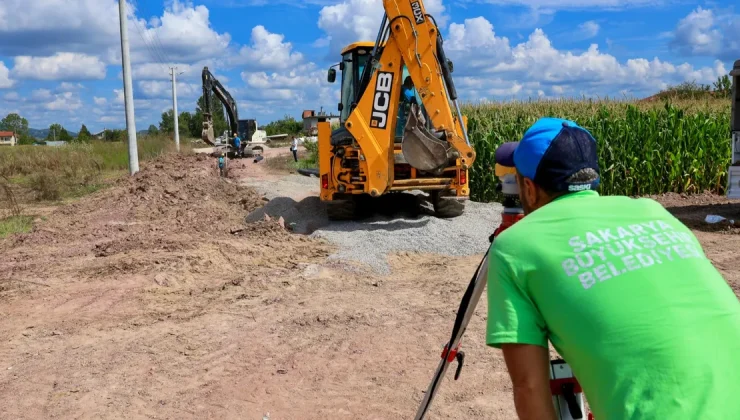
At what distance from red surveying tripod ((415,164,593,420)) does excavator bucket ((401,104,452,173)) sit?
24.4ft

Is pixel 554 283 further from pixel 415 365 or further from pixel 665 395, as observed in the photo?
pixel 415 365

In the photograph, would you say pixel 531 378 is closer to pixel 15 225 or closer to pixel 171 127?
pixel 15 225

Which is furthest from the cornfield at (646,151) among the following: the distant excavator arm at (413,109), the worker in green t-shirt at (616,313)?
the worker in green t-shirt at (616,313)

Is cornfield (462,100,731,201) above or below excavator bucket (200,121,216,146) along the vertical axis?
below

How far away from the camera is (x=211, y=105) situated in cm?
2644

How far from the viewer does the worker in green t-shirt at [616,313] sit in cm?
163

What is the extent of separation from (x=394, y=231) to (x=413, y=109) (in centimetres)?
190

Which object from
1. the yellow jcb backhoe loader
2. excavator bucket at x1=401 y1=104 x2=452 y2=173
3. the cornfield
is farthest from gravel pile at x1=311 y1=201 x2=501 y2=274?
the cornfield

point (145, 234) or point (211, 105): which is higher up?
point (211, 105)

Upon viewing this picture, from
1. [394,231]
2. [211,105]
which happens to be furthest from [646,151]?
[211,105]

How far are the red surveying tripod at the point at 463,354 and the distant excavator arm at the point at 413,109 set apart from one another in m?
7.49

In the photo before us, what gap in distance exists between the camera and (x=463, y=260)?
903 cm

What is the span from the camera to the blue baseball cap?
6.37 feet

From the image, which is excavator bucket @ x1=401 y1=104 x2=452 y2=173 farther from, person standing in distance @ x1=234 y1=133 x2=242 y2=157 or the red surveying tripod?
person standing in distance @ x1=234 y1=133 x2=242 y2=157
